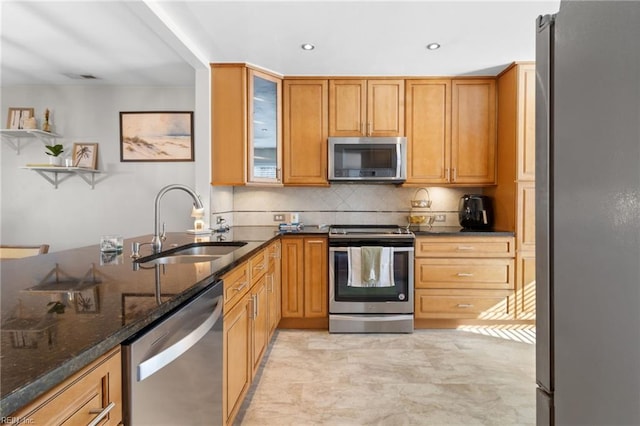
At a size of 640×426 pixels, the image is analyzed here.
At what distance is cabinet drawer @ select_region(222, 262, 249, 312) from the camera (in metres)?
1.52

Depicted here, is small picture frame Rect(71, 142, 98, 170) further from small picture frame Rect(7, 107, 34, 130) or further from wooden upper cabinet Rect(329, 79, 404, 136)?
wooden upper cabinet Rect(329, 79, 404, 136)

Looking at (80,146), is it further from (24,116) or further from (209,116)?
(209,116)

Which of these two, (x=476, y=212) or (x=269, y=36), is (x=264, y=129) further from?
(x=476, y=212)

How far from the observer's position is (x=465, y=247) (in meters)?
3.08

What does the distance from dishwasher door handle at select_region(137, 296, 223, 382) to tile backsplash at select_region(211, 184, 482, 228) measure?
234 centimetres

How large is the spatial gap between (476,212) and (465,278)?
0.69 m

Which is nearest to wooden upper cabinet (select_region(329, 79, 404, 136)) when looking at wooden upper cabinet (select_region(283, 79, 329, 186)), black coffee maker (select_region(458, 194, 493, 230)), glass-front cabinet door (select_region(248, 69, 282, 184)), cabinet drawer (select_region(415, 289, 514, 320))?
wooden upper cabinet (select_region(283, 79, 329, 186))

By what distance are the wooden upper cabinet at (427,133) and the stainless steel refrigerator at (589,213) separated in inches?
99.4

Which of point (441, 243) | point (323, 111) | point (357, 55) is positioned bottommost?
point (441, 243)

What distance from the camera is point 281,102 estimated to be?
3.36 m

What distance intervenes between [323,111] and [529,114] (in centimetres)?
185

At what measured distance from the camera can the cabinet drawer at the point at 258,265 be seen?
2.04 m

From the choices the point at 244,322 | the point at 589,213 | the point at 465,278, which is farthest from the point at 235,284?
the point at 465,278

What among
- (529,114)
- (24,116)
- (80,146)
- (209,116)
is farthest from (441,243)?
(24,116)
